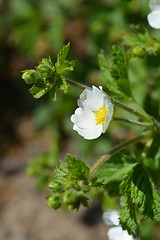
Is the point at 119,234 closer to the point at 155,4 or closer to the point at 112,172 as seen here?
the point at 112,172

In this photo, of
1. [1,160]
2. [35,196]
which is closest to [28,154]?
[1,160]

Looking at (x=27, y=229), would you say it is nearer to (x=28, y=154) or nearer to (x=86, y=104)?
(x=28, y=154)

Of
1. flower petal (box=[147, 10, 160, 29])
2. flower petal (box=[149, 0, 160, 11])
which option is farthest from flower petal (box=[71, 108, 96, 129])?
flower petal (box=[149, 0, 160, 11])

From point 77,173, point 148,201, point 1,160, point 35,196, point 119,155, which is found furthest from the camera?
point 1,160

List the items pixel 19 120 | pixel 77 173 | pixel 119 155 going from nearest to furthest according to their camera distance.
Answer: pixel 77 173 → pixel 119 155 → pixel 19 120

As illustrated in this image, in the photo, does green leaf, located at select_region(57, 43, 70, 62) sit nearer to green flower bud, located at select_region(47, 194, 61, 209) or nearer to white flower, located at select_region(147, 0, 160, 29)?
white flower, located at select_region(147, 0, 160, 29)

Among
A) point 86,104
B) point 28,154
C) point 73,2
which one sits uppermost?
point 73,2

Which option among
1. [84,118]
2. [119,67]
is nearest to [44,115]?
[119,67]
